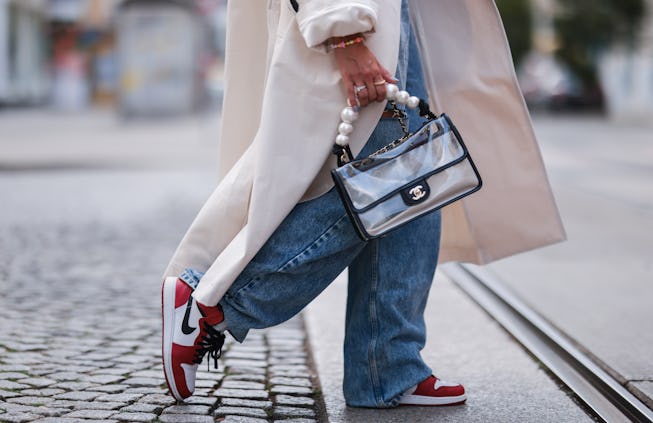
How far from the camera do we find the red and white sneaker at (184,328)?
8.62 feet

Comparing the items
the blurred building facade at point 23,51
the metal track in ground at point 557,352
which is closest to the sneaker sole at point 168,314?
A: the metal track in ground at point 557,352

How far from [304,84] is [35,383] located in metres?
1.33

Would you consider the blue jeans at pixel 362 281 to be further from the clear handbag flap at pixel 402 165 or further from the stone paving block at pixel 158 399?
the stone paving block at pixel 158 399

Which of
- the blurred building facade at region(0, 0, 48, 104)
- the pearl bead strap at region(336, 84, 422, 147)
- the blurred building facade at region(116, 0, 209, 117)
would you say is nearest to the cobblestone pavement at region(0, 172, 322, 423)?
the pearl bead strap at region(336, 84, 422, 147)

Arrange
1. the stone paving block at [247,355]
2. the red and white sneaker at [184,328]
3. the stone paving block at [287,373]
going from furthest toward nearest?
the stone paving block at [247,355], the stone paving block at [287,373], the red and white sneaker at [184,328]

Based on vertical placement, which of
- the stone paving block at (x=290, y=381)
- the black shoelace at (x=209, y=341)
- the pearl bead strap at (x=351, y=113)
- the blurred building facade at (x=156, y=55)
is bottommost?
the stone paving block at (x=290, y=381)

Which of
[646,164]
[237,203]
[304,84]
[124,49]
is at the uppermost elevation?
[124,49]

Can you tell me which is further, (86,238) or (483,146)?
(86,238)

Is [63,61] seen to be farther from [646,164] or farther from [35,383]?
[35,383]

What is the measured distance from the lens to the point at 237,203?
8.55 feet

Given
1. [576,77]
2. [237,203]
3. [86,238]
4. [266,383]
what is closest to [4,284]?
[86,238]

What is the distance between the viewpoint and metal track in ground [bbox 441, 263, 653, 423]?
291 cm

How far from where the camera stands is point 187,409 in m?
2.83

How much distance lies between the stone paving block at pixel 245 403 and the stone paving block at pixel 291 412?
0.17ft
